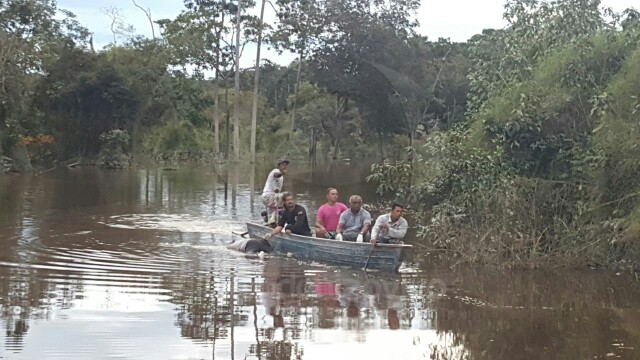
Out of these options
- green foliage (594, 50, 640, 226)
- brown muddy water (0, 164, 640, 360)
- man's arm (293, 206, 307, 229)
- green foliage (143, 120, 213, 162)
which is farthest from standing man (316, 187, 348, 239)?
green foliage (143, 120, 213, 162)

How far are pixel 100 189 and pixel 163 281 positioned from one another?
18.9 meters

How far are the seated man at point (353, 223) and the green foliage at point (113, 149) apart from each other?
32415mm

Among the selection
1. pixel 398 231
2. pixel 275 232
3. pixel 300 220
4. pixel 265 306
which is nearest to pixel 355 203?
pixel 398 231

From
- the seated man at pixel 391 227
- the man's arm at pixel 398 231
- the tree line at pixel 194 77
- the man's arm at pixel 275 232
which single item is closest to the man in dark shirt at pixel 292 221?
the man's arm at pixel 275 232

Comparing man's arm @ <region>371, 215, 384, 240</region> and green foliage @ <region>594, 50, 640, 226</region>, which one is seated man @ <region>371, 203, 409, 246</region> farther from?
green foliage @ <region>594, 50, 640, 226</region>

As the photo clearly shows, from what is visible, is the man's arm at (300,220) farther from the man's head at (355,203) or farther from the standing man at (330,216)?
the man's head at (355,203)

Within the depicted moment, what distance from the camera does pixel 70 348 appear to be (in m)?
7.81

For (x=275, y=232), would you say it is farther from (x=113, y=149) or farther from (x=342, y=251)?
(x=113, y=149)

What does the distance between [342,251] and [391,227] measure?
35.7 inches

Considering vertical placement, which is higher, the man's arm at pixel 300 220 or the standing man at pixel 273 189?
the standing man at pixel 273 189

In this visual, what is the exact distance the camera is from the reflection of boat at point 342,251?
1301cm

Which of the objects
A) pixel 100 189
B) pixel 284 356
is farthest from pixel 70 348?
pixel 100 189

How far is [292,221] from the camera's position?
15031 millimetres

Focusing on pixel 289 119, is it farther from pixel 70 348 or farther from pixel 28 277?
pixel 70 348
